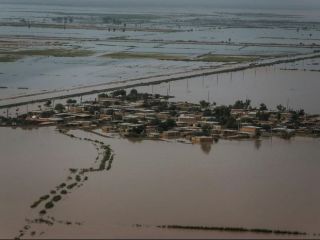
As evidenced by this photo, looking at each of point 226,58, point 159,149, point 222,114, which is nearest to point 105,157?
point 159,149

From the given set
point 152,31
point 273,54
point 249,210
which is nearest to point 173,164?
point 249,210

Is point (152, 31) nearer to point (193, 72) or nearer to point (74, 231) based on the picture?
point (193, 72)

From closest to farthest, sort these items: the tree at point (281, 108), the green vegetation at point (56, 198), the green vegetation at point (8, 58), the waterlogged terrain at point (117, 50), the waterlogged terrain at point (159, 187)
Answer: the waterlogged terrain at point (159, 187) < the green vegetation at point (56, 198) < the tree at point (281, 108) < the waterlogged terrain at point (117, 50) < the green vegetation at point (8, 58)

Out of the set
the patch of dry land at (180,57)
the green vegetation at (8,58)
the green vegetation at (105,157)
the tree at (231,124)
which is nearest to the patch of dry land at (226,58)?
the patch of dry land at (180,57)

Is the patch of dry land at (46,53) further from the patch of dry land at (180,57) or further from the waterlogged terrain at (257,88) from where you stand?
the waterlogged terrain at (257,88)

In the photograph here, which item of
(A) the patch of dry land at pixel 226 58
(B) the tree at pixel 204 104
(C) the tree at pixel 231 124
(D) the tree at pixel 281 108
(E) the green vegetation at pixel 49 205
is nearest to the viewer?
(E) the green vegetation at pixel 49 205

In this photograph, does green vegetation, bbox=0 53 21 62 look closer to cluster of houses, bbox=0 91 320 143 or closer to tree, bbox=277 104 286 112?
cluster of houses, bbox=0 91 320 143
